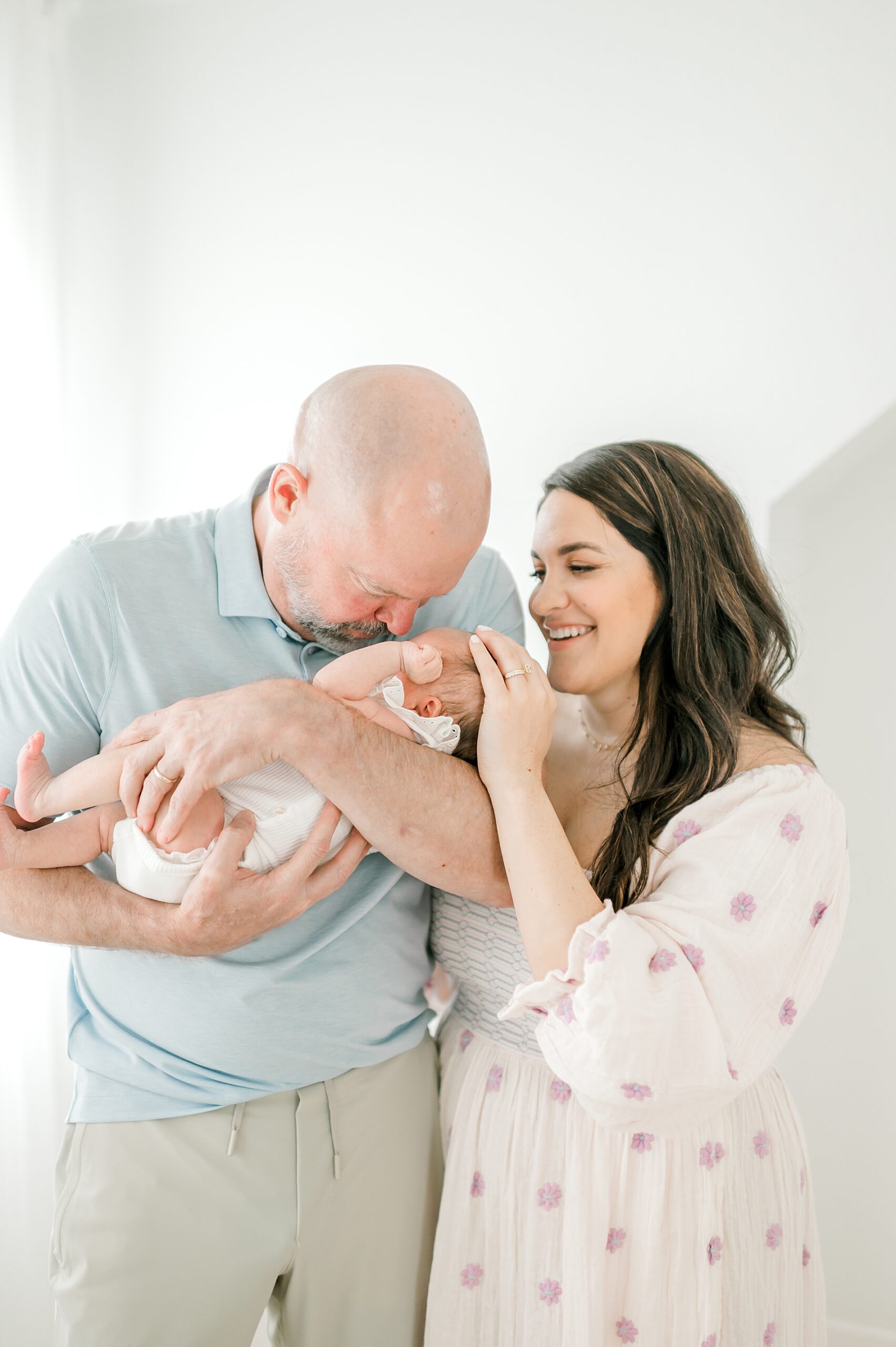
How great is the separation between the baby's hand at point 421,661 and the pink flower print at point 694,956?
564mm

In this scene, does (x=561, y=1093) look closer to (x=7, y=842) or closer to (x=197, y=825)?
(x=197, y=825)

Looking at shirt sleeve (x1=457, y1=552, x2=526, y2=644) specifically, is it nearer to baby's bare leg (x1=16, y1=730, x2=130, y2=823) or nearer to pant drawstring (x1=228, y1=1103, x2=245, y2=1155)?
baby's bare leg (x1=16, y1=730, x2=130, y2=823)

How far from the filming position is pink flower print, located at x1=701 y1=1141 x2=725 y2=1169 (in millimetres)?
1402

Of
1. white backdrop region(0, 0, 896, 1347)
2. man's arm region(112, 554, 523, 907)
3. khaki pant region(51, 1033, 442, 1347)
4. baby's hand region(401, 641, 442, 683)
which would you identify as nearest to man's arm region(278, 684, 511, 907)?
man's arm region(112, 554, 523, 907)

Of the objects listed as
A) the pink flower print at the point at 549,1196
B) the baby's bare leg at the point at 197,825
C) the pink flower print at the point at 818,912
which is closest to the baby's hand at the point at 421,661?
the baby's bare leg at the point at 197,825

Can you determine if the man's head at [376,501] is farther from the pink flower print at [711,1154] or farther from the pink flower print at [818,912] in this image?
the pink flower print at [711,1154]

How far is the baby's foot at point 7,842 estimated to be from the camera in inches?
49.3

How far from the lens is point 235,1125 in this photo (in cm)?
139

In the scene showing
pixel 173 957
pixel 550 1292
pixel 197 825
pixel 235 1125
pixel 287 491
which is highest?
pixel 287 491

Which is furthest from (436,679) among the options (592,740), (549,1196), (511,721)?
(549,1196)

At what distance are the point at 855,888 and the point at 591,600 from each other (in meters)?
1.42

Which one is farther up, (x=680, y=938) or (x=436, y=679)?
(x=436, y=679)

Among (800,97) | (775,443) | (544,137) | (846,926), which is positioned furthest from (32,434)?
(846,926)

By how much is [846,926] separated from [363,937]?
5.30ft
